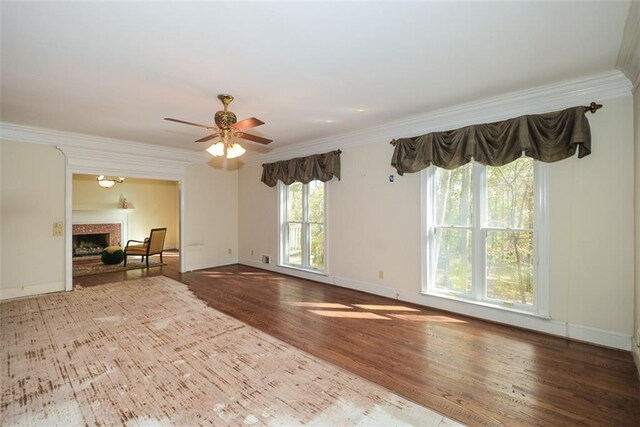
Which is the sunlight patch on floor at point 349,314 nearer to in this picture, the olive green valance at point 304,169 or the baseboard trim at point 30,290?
the olive green valance at point 304,169

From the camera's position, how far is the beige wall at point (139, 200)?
26.1 ft

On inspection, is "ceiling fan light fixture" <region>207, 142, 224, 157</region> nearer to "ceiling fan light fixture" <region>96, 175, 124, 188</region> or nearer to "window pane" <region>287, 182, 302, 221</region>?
"window pane" <region>287, 182, 302, 221</region>

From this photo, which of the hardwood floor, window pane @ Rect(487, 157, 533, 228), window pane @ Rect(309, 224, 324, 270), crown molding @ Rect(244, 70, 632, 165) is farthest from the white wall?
window pane @ Rect(487, 157, 533, 228)

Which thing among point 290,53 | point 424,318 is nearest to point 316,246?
point 424,318

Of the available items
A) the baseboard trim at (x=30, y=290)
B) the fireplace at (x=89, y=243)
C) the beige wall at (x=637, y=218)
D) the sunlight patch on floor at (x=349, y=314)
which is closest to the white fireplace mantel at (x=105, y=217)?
the fireplace at (x=89, y=243)

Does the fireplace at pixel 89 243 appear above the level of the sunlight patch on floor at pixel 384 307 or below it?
above

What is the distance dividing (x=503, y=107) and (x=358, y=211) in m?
2.42

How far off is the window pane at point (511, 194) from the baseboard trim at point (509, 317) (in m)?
1.05

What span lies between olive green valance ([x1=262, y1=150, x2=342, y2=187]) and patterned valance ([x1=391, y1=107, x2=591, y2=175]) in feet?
4.31

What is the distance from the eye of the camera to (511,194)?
3.42m

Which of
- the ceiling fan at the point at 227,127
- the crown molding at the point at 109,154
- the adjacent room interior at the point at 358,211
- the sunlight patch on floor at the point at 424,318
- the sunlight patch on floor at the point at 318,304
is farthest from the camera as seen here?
the crown molding at the point at 109,154

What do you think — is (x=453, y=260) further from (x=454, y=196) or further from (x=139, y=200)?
(x=139, y=200)

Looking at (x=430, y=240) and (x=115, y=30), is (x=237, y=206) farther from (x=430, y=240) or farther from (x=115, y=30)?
(x=115, y=30)

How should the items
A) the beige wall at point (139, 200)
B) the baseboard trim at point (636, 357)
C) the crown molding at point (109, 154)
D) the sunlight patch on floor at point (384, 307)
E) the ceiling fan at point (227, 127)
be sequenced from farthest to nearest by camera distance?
1. the beige wall at point (139, 200)
2. the crown molding at point (109, 154)
3. the sunlight patch on floor at point (384, 307)
4. the ceiling fan at point (227, 127)
5. the baseboard trim at point (636, 357)
